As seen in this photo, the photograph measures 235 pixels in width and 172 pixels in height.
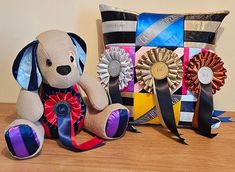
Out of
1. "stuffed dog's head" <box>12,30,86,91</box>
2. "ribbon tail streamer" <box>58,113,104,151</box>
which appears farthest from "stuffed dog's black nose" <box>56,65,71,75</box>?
"ribbon tail streamer" <box>58,113,104,151</box>

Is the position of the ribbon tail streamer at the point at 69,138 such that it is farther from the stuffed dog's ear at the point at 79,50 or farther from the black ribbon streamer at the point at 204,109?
the black ribbon streamer at the point at 204,109

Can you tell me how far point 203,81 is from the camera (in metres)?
0.72

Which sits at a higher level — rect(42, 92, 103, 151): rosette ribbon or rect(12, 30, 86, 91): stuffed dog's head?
rect(12, 30, 86, 91): stuffed dog's head

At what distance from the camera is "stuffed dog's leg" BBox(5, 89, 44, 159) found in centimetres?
56

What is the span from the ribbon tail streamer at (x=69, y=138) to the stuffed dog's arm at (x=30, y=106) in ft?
0.17

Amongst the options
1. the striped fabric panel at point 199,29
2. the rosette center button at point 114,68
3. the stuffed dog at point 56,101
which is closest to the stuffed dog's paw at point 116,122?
the stuffed dog at point 56,101

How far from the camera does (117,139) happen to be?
681 millimetres

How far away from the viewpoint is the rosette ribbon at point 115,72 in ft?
2.37

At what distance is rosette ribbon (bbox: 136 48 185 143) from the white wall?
0.19 m

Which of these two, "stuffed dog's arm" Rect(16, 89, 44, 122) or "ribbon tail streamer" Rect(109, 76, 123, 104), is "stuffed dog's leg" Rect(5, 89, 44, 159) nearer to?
"stuffed dog's arm" Rect(16, 89, 44, 122)

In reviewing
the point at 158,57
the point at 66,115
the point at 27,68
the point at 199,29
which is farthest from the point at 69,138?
the point at 199,29

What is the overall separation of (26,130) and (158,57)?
0.32 meters

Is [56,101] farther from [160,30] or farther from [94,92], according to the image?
[160,30]

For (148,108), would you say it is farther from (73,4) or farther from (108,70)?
(73,4)
